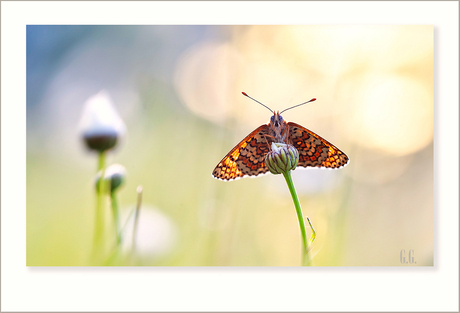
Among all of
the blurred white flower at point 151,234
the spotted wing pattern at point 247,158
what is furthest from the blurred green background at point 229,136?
the spotted wing pattern at point 247,158

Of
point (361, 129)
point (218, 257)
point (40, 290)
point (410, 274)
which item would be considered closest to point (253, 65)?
point (361, 129)

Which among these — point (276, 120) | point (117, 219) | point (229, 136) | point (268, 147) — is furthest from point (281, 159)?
point (117, 219)

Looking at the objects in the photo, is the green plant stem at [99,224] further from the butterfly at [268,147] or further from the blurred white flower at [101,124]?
the butterfly at [268,147]

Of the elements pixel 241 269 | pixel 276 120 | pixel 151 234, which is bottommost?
pixel 241 269

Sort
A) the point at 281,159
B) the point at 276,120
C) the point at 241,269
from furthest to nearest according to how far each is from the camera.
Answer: the point at 241,269 → the point at 276,120 → the point at 281,159

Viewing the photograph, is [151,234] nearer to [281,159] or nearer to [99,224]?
[99,224]

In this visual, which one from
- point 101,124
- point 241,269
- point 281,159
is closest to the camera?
point 281,159

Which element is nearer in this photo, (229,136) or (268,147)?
(268,147)

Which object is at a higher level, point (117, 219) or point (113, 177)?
point (113, 177)
